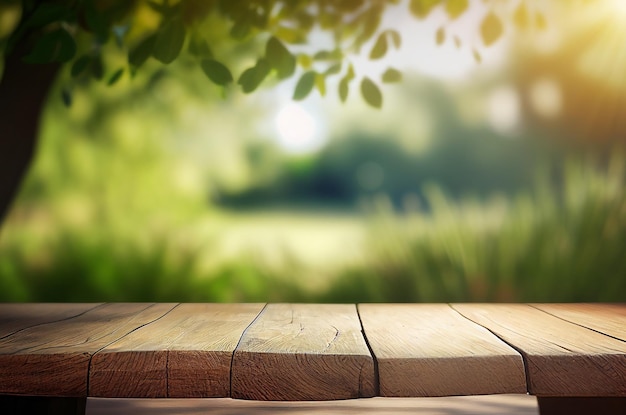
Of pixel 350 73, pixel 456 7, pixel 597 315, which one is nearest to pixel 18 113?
pixel 350 73

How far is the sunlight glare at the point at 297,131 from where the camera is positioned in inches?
83.2

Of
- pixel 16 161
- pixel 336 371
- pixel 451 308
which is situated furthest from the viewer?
pixel 16 161

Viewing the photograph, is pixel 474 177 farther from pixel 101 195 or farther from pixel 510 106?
pixel 101 195

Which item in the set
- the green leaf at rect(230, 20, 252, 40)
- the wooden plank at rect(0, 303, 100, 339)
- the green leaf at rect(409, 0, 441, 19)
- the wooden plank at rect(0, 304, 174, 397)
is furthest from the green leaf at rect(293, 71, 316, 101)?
the wooden plank at rect(0, 304, 174, 397)

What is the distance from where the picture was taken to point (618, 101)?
6.83ft

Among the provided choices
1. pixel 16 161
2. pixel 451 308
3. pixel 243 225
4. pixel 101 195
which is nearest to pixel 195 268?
pixel 243 225

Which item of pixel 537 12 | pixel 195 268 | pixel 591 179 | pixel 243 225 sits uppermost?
pixel 537 12

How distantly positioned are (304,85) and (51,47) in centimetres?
78

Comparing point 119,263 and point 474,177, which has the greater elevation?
point 474,177

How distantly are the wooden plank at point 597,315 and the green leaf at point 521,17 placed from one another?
1014mm

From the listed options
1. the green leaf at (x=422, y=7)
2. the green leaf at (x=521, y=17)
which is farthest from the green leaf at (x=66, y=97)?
the green leaf at (x=521, y=17)

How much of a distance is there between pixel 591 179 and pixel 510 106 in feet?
1.19

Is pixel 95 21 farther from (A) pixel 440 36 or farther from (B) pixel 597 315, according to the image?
(B) pixel 597 315

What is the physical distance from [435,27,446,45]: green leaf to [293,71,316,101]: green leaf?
449 mm
